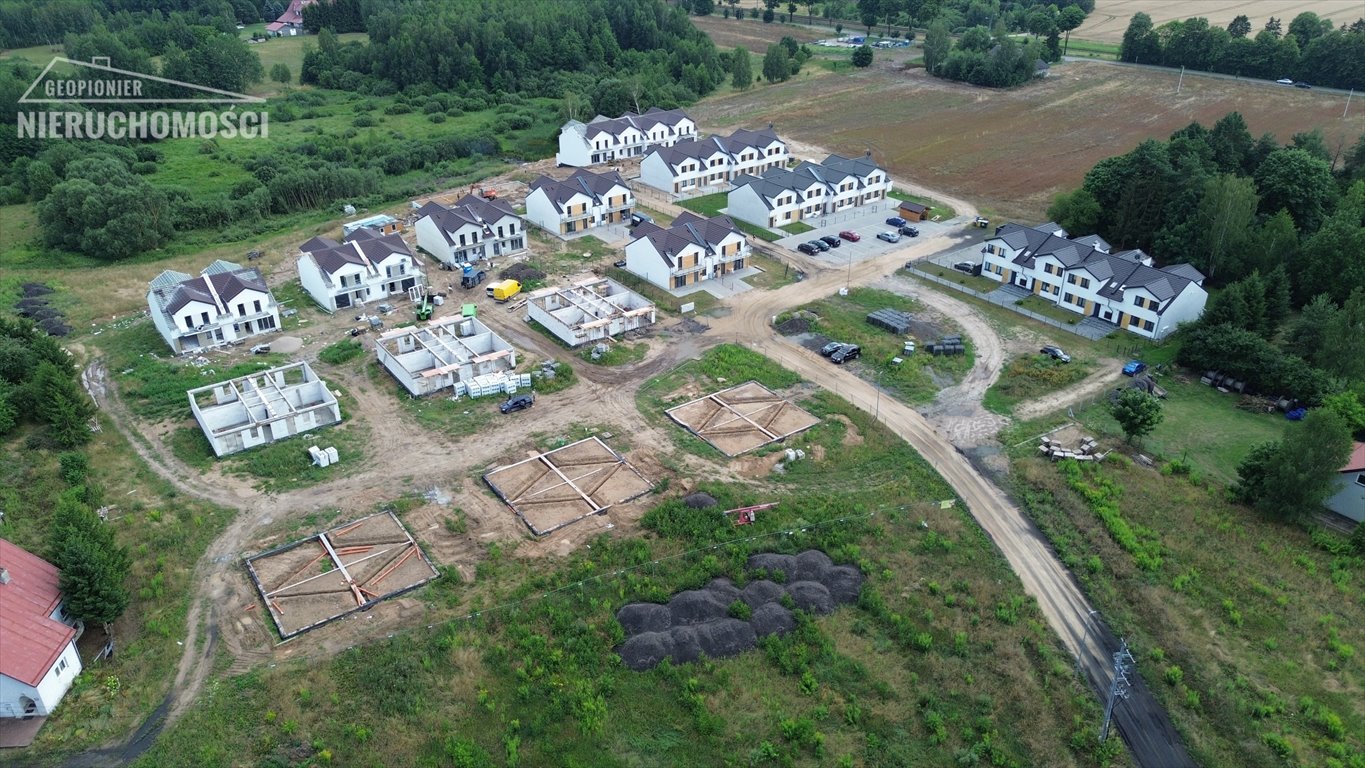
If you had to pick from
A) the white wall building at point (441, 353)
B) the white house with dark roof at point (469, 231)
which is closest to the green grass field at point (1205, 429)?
the white wall building at point (441, 353)

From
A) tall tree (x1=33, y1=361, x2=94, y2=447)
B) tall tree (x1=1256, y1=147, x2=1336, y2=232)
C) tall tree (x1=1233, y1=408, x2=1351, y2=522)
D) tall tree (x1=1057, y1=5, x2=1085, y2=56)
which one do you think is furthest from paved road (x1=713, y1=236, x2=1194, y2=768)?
tall tree (x1=1057, y1=5, x2=1085, y2=56)

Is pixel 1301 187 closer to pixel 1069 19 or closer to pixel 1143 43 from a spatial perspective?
pixel 1143 43

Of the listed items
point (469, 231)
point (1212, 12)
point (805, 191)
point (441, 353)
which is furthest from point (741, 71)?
point (1212, 12)

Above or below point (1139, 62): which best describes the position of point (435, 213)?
below

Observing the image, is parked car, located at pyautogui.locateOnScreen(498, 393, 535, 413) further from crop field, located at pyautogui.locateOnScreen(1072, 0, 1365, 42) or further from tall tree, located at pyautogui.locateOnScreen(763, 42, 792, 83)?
crop field, located at pyautogui.locateOnScreen(1072, 0, 1365, 42)

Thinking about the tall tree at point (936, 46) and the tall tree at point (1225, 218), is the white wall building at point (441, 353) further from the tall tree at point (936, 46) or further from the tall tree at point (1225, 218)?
the tall tree at point (936, 46)

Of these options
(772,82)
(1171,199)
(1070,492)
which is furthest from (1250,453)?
(772,82)

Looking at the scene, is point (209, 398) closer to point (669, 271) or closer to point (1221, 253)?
point (669, 271)
